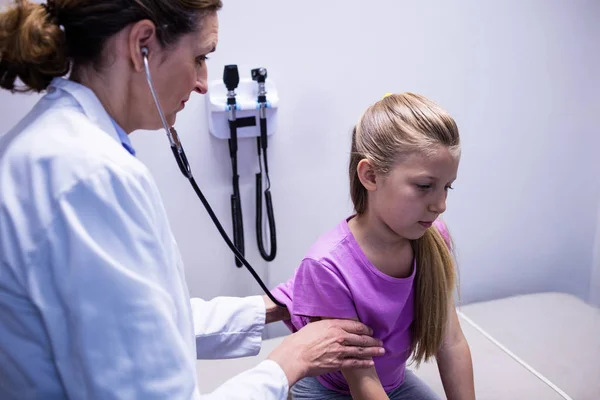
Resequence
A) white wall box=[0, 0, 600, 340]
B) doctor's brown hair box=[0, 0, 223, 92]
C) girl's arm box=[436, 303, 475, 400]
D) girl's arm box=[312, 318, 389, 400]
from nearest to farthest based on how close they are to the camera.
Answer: doctor's brown hair box=[0, 0, 223, 92] → girl's arm box=[312, 318, 389, 400] → girl's arm box=[436, 303, 475, 400] → white wall box=[0, 0, 600, 340]

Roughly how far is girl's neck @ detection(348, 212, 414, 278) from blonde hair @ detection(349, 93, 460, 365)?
0.03 meters

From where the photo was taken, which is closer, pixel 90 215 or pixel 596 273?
pixel 90 215

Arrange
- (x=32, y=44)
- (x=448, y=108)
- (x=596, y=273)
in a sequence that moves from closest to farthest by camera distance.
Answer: (x=32, y=44)
(x=448, y=108)
(x=596, y=273)

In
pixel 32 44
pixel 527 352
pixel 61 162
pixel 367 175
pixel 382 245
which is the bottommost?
pixel 527 352

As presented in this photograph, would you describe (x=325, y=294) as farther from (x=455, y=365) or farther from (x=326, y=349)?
(x=455, y=365)

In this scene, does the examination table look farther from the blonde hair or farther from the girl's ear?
the girl's ear

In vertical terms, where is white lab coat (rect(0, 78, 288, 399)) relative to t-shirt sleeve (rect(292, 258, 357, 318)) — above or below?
above

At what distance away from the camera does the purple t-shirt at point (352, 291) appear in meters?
1.09

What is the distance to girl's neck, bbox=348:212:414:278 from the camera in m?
1.14

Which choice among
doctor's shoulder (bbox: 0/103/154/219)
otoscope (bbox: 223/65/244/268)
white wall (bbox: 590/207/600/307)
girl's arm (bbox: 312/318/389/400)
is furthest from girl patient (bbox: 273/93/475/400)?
white wall (bbox: 590/207/600/307)

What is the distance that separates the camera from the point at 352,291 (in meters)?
1.09

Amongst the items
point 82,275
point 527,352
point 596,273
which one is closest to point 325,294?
point 82,275

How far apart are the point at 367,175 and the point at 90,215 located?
614 mm

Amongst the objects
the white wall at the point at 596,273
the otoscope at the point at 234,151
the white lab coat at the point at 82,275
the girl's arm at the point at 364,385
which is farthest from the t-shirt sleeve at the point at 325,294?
the white wall at the point at 596,273
